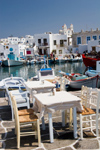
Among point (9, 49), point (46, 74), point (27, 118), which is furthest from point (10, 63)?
point (27, 118)

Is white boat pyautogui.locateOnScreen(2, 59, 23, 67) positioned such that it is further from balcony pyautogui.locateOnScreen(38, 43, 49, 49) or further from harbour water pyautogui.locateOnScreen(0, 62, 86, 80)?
balcony pyautogui.locateOnScreen(38, 43, 49, 49)

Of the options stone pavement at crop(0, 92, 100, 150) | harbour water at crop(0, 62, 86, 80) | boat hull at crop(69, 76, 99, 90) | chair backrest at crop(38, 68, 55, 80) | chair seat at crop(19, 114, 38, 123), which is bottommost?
harbour water at crop(0, 62, 86, 80)

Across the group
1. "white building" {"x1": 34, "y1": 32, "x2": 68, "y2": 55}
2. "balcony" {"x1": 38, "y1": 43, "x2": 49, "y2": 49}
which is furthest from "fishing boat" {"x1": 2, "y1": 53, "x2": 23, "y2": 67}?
"white building" {"x1": 34, "y1": 32, "x2": 68, "y2": 55}

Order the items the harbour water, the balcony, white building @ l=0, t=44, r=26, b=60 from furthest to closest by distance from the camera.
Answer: the balcony → white building @ l=0, t=44, r=26, b=60 → the harbour water

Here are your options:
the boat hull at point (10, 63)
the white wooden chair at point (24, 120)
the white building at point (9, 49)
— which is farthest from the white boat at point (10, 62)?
the white wooden chair at point (24, 120)

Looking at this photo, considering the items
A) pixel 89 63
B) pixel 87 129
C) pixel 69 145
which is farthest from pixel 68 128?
pixel 89 63

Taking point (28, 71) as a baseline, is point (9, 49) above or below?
above

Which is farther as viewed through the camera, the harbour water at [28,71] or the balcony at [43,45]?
the balcony at [43,45]

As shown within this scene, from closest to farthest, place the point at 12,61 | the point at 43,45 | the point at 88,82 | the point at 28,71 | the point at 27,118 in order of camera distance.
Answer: the point at 27,118 < the point at 88,82 < the point at 28,71 < the point at 12,61 < the point at 43,45

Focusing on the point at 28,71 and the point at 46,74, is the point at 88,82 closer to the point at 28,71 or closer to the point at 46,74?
the point at 46,74

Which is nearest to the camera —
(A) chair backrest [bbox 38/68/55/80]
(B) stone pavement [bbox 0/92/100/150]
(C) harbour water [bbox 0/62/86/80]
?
(B) stone pavement [bbox 0/92/100/150]

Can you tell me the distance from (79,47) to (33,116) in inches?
1892

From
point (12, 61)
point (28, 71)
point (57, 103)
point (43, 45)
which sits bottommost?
point (28, 71)

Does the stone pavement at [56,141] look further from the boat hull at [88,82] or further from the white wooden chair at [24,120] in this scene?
the boat hull at [88,82]
